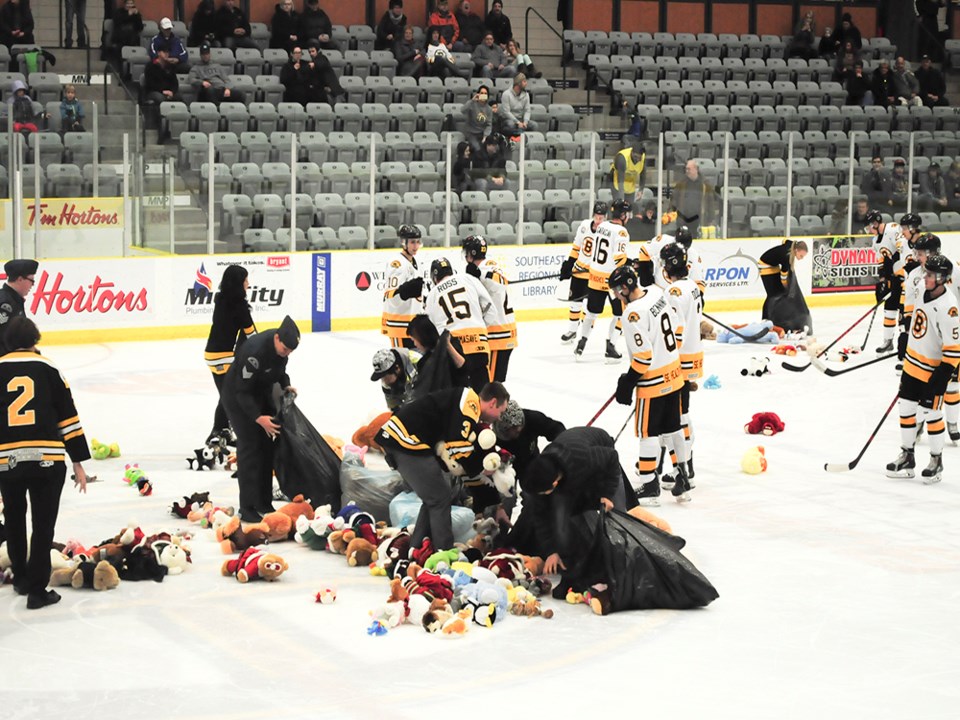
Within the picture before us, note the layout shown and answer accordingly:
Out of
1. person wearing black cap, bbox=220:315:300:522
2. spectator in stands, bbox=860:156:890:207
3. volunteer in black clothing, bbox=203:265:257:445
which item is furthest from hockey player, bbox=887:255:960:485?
spectator in stands, bbox=860:156:890:207

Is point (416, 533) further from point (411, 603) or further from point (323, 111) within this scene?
point (323, 111)

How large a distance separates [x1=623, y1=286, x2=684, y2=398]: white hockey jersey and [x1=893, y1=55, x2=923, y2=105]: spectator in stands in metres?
15.5

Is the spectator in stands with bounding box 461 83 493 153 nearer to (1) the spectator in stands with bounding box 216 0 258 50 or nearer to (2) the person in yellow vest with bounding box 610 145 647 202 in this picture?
(2) the person in yellow vest with bounding box 610 145 647 202

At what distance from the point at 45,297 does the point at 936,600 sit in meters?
10.2

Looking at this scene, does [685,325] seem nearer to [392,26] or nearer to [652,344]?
[652,344]

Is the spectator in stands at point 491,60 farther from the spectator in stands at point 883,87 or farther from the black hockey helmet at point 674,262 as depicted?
the black hockey helmet at point 674,262

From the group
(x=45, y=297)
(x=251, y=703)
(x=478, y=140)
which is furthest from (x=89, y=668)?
(x=478, y=140)

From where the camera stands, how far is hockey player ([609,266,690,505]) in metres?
8.29

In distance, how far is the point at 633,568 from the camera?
21.0 feet

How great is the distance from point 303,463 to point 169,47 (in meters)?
11.0

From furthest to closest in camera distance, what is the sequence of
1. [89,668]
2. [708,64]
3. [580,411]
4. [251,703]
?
[708,64]
[580,411]
[89,668]
[251,703]

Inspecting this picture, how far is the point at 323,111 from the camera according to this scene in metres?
17.5

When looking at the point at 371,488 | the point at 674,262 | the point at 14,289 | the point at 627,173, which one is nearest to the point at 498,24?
the point at 627,173

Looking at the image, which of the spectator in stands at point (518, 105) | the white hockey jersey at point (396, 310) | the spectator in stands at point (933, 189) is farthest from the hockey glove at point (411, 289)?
the spectator in stands at point (933, 189)
